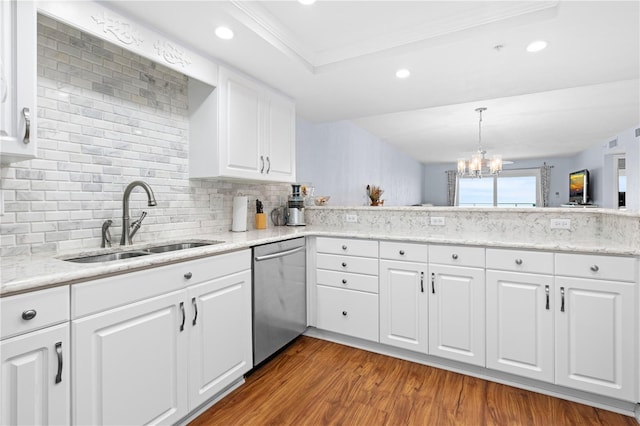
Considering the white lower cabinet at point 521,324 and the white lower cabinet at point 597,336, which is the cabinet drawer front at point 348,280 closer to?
the white lower cabinet at point 521,324

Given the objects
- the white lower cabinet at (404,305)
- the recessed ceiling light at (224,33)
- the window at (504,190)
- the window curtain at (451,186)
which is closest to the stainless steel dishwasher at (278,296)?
the white lower cabinet at (404,305)

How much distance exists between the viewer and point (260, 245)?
2166mm

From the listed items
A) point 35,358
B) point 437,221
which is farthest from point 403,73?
point 35,358

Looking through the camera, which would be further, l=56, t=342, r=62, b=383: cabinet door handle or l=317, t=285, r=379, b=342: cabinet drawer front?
l=317, t=285, r=379, b=342: cabinet drawer front

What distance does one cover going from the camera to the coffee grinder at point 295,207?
321 cm

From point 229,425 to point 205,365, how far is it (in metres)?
0.33

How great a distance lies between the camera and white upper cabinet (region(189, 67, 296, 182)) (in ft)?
7.49

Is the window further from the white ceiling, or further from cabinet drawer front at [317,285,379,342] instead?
cabinet drawer front at [317,285,379,342]

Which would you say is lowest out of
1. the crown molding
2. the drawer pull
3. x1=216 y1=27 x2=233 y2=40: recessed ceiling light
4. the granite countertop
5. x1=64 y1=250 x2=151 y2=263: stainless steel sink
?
the drawer pull

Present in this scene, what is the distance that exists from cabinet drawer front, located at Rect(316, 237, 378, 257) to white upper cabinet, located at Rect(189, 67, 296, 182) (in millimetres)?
707

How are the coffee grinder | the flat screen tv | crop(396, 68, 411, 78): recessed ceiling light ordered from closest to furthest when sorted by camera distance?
1. crop(396, 68, 411, 78): recessed ceiling light
2. the coffee grinder
3. the flat screen tv

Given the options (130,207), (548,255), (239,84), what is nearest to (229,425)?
(130,207)

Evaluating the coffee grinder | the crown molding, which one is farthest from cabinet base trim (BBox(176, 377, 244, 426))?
the crown molding

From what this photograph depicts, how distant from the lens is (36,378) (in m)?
1.08
